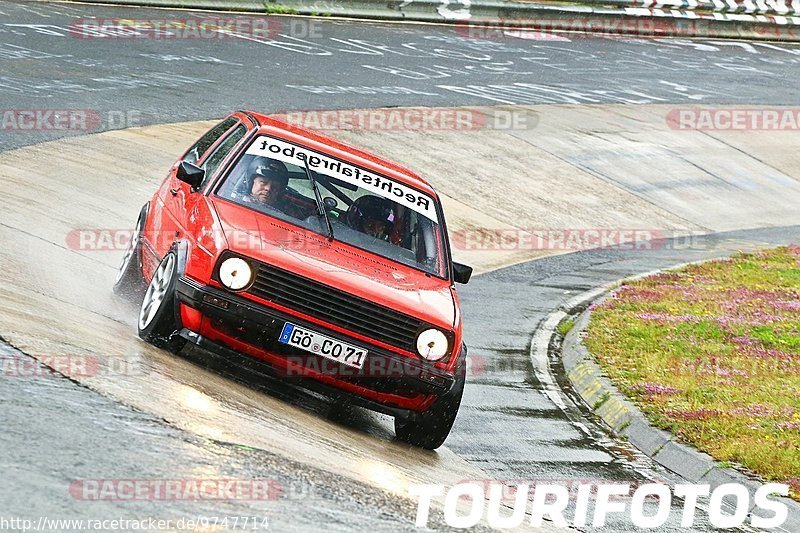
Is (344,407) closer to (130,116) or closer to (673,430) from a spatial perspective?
(673,430)

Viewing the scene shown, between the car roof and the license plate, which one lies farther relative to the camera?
the car roof

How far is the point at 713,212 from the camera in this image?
21406 mm

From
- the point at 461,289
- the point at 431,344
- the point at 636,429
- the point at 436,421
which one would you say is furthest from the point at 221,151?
the point at 461,289

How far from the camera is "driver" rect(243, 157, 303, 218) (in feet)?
29.0

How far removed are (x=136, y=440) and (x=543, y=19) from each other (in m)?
28.4

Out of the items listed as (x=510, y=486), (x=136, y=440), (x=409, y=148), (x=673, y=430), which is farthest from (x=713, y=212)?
(x=136, y=440)

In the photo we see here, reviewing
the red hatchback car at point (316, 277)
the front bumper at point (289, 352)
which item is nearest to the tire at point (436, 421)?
the red hatchback car at point (316, 277)

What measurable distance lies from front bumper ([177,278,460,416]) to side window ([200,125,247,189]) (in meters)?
1.60

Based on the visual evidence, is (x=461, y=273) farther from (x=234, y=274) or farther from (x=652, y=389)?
(x=652, y=389)

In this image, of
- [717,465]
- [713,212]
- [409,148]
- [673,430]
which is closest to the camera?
[717,465]

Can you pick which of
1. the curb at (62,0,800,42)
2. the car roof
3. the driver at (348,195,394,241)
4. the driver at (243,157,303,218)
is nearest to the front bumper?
the driver at (243,157,303,218)

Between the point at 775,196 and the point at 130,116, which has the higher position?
the point at 130,116

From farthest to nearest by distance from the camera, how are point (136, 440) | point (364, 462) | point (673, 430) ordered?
point (673, 430) < point (364, 462) < point (136, 440)

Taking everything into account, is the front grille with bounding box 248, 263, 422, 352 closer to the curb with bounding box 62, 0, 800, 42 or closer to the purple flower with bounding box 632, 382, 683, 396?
the purple flower with bounding box 632, 382, 683, 396
